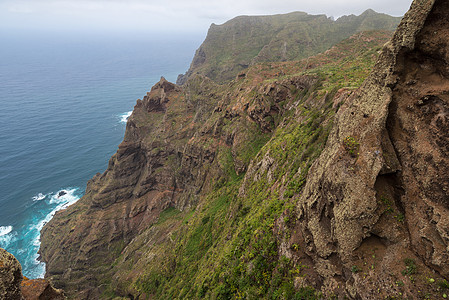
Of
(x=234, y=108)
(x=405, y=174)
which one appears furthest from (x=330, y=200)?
(x=234, y=108)

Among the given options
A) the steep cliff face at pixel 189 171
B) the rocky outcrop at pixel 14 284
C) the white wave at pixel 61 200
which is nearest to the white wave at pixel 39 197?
the white wave at pixel 61 200

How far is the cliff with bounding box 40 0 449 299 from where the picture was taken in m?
12.5

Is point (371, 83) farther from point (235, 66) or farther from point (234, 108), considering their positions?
point (235, 66)

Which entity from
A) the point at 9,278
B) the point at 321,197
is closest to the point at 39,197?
the point at 9,278

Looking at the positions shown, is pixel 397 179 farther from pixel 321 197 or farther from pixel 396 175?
pixel 321 197

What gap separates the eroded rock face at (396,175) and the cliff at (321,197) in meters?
0.07

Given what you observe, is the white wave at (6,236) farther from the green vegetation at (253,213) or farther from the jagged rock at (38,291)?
the jagged rock at (38,291)

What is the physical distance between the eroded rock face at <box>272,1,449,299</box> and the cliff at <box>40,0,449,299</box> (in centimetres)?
7

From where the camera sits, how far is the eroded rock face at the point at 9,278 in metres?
12.8

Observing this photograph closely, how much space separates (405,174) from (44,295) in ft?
89.0

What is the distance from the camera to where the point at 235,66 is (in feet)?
643

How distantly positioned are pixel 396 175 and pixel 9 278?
25552 mm

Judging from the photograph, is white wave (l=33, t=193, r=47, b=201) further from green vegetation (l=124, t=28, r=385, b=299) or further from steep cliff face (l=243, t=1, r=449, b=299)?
steep cliff face (l=243, t=1, r=449, b=299)

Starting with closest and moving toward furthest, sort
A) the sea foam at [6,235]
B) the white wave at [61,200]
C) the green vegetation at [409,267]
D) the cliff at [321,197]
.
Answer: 1. the green vegetation at [409,267]
2. the cliff at [321,197]
3. the sea foam at [6,235]
4. the white wave at [61,200]
